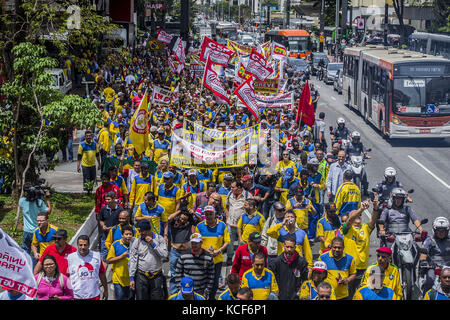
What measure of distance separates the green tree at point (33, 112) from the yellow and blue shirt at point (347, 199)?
18.0ft

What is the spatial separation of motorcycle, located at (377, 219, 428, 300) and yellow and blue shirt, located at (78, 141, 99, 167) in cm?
731

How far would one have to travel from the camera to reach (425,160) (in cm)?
2300

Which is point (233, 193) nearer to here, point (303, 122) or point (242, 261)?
point (242, 261)

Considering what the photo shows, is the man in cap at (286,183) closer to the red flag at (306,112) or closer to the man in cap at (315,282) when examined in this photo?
the man in cap at (315,282)

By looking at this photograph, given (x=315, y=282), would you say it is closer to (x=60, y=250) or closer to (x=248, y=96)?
(x=60, y=250)

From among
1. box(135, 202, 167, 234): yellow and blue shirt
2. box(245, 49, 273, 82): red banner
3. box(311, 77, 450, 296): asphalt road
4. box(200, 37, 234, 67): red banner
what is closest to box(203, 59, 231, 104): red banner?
box(200, 37, 234, 67): red banner

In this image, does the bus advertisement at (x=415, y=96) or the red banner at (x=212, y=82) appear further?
the bus advertisement at (x=415, y=96)

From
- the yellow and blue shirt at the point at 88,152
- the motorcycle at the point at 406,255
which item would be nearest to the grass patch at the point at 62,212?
the yellow and blue shirt at the point at 88,152

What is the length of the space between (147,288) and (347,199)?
4516 mm

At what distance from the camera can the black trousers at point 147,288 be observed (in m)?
9.26

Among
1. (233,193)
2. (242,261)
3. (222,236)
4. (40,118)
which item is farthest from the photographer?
(40,118)

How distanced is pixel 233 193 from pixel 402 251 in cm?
294

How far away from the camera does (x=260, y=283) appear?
8359mm
